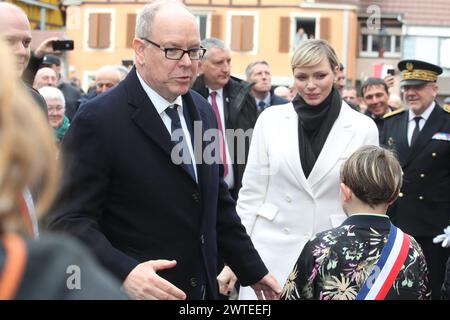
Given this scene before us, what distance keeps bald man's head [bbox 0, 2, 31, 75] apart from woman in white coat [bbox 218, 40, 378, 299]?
1.55m

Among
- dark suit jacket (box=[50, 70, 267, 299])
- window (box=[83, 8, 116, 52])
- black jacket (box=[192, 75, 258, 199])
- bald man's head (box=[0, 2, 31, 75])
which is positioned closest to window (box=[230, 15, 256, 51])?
window (box=[83, 8, 116, 52])

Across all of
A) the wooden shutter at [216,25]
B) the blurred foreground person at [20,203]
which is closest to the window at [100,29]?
the wooden shutter at [216,25]

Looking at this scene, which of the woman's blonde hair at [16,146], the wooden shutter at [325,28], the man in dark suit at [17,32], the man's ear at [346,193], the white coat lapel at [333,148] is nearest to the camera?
the woman's blonde hair at [16,146]

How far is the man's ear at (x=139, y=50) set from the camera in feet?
12.5

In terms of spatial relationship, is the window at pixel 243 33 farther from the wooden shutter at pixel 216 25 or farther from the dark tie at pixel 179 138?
the dark tie at pixel 179 138

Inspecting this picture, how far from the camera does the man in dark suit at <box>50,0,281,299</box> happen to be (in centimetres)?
340

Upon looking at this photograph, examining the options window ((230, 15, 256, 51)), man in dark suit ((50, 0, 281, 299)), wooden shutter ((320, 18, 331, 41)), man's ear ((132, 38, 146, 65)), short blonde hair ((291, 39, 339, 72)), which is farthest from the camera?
window ((230, 15, 256, 51))

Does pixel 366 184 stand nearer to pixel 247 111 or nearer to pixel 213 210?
pixel 213 210

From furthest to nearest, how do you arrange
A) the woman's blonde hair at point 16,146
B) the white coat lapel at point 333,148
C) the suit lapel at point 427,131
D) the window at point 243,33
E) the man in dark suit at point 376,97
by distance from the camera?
the window at point 243,33
the man in dark suit at point 376,97
the suit lapel at point 427,131
the white coat lapel at point 333,148
the woman's blonde hair at point 16,146

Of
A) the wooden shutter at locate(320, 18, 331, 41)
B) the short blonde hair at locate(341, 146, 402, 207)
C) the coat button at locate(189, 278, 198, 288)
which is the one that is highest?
the wooden shutter at locate(320, 18, 331, 41)

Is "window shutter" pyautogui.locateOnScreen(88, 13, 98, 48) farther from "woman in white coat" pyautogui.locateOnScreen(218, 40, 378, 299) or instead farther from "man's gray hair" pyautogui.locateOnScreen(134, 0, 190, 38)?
"man's gray hair" pyautogui.locateOnScreen(134, 0, 190, 38)

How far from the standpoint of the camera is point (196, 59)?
383 centimetres

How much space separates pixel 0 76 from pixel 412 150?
637 centimetres

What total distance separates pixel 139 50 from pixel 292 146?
1.42 m
